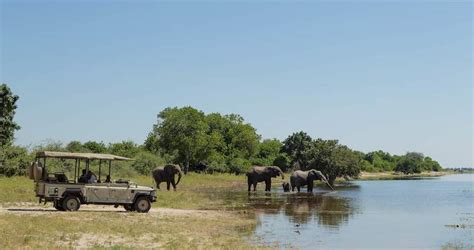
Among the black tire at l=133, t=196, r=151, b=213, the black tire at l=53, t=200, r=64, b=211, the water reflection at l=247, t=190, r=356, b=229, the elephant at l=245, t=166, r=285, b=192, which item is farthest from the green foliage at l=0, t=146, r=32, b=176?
the black tire at l=133, t=196, r=151, b=213

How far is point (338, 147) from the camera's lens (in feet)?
260

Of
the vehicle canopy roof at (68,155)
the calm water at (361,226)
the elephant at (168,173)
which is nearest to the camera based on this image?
the calm water at (361,226)

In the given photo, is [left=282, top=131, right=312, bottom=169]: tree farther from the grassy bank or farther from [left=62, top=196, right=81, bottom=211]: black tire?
[left=62, top=196, right=81, bottom=211]: black tire

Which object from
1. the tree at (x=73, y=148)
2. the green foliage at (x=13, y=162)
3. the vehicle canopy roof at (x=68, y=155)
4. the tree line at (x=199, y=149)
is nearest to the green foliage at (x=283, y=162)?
the tree line at (x=199, y=149)

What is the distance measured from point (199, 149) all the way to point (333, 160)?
70.7 ft

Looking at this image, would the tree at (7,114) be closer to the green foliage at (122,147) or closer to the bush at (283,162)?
the green foliage at (122,147)

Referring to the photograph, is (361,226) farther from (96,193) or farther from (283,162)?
(283,162)

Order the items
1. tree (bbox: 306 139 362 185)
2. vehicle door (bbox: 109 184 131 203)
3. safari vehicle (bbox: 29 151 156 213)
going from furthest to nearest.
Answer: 1. tree (bbox: 306 139 362 185)
2. vehicle door (bbox: 109 184 131 203)
3. safari vehicle (bbox: 29 151 156 213)

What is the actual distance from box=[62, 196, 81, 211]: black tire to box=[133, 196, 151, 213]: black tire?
2.65m

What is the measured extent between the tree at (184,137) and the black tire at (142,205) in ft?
190

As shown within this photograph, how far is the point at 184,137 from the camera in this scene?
86.6 metres

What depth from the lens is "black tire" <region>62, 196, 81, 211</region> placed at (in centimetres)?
2655

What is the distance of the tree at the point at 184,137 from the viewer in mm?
87125

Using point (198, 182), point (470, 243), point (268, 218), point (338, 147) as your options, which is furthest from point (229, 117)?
point (470, 243)
